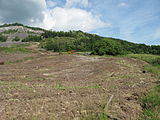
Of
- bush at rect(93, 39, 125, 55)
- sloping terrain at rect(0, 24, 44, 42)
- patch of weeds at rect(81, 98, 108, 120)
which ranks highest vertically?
sloping terrain at rect(0, 24, 44, 42)

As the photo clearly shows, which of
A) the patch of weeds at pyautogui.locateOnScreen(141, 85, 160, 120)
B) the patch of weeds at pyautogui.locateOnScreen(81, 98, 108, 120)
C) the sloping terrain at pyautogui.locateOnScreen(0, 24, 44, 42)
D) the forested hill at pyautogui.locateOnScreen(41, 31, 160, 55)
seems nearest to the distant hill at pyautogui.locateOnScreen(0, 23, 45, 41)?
the sloping terrain at pyautogui.locateOnScreen(0, 24, 44, 42)

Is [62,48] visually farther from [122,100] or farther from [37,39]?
[122,100]

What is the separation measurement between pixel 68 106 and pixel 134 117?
2004 mm

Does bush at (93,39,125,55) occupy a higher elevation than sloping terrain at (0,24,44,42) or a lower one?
lower

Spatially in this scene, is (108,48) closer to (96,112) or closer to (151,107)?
(151,107)

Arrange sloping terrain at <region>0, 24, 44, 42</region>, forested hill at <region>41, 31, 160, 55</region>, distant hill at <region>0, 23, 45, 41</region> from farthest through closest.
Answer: sloping terrain at <region>0, 24, 44, 42</region>, distant hill at <region>0, 23, 45, 41</region>, forested hill at <region>41, 31, 160, 55</region>

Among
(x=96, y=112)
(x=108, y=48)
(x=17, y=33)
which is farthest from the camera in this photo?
(x=17, y=33)

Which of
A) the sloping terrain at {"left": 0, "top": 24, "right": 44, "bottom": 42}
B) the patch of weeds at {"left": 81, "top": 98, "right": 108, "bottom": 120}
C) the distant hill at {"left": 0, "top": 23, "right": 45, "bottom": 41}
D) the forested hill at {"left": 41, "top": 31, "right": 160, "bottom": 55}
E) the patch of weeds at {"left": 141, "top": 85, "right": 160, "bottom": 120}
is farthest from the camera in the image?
the sloping terrain at {"left": 0, "top": 24, "right": 44, "bottom": 42}

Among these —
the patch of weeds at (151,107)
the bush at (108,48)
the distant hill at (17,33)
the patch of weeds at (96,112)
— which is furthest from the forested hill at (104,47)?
the patch of weeds at (96,112)

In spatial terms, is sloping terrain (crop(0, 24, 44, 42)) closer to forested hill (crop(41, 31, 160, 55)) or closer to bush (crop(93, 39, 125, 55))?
forested hill (crop(41, 31, 160, 55))

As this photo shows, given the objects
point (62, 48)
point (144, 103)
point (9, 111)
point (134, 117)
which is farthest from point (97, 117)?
point (62, 48)

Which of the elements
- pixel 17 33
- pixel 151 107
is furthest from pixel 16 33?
pixel 151 107

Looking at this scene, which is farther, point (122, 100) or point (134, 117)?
point (122, 100)

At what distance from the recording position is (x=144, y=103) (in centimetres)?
444
